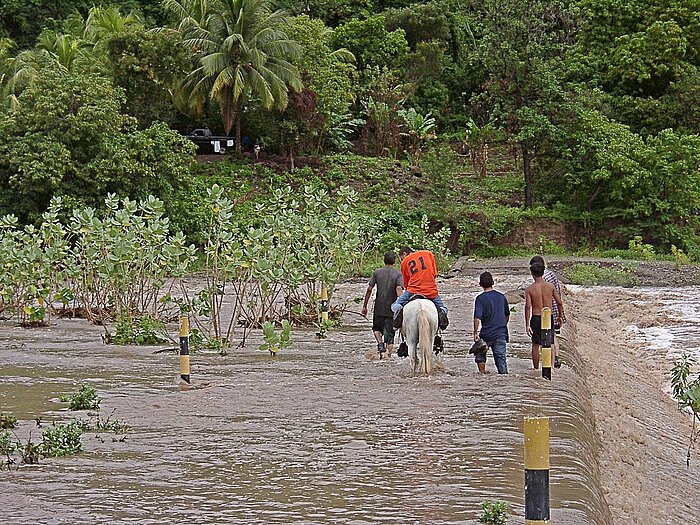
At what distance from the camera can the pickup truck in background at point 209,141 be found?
47.9m

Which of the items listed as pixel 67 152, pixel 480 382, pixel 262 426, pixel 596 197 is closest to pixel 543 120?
pixel 596 197

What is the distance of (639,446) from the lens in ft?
37.7

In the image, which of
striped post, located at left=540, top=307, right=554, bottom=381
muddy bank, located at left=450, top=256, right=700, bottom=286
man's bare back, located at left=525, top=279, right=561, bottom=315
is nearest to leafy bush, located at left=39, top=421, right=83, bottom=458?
striped post, located at left=540, top=307, right=554, bottom=381

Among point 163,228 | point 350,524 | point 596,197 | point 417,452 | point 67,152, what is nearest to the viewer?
point 350,524

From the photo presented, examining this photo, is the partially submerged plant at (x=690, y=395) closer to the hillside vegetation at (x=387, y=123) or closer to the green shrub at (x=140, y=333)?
the green shrub at (x=140, y=333)

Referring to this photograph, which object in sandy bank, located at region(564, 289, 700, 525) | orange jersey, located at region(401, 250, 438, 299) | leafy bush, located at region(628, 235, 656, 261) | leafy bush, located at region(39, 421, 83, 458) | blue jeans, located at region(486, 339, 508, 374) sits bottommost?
sandy bank, located at region(564, 289, 700, 525)

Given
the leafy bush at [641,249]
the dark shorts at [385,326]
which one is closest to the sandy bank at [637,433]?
the dark shorts at [385,326]

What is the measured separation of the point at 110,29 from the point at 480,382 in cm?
3692

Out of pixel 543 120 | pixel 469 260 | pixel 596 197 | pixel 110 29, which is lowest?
pixel 469 260

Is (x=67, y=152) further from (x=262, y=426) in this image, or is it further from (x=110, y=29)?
(x=262, y=426)

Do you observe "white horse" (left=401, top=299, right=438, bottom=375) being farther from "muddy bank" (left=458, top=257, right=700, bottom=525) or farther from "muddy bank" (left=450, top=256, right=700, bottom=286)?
"muddy bank" (left=450, top=256, right=700, bottom=286)

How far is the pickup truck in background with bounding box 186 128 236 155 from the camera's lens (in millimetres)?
47938

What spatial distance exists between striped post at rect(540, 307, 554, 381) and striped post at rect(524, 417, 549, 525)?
24.8 feet

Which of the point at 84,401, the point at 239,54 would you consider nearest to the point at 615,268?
the point at 239,54
